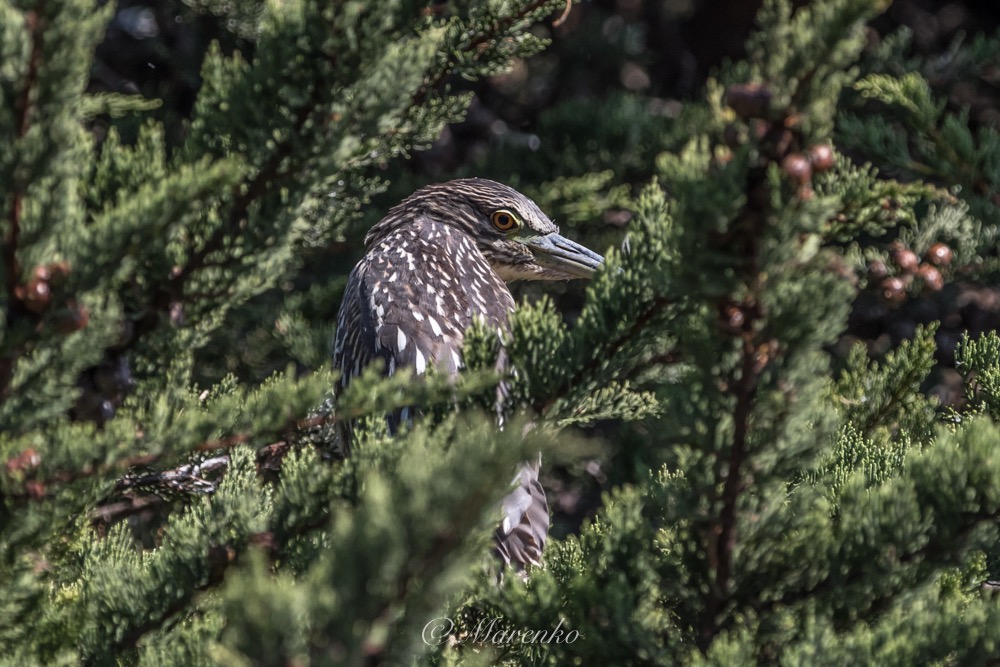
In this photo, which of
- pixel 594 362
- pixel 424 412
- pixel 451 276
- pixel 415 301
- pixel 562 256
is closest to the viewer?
pixel 594 362

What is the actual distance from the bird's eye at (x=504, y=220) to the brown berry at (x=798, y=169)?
8.96ft

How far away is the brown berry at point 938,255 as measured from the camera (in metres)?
2.87

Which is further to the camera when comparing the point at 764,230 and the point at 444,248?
the point at 444,248

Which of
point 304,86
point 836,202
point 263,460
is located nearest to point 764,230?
point 836,202

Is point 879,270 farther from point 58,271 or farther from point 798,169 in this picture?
point 58,271

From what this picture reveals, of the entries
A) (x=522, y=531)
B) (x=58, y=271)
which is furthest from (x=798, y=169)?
(x=522, y=531)

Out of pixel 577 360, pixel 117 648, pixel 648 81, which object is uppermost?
pixel 577 360

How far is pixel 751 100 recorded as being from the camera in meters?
1.33

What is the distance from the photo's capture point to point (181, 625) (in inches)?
74.4

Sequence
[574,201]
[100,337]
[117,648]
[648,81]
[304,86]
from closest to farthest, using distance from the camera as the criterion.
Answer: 1. [100,337]
2. [304,86]
3. [117,648]
4. [574,201]
5. [648,81]

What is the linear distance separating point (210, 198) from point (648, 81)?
4678mm

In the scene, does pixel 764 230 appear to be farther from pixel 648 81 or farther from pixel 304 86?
pixel 648 81

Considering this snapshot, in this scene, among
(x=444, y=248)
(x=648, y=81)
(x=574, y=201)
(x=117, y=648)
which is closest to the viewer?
(x=117, y=648)

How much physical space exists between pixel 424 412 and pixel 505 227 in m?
2.30
